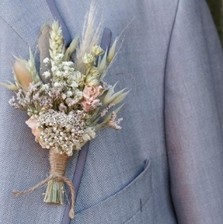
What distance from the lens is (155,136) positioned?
5.06ft

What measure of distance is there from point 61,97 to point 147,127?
1.04 ft

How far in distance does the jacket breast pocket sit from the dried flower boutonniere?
8 cm

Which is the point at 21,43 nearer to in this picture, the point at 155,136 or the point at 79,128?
the point at 79,128

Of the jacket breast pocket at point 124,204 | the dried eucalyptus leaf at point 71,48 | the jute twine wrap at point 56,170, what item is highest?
the dried eucalyptus leaf at point 71,48

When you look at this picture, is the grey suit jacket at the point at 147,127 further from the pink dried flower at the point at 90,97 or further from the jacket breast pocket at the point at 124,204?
the pink dried flower at the point at 90,97

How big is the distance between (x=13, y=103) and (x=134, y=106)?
0.30 m

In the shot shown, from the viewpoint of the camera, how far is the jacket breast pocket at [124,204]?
1380 millimetres

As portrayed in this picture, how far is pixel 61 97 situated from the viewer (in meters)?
1.25

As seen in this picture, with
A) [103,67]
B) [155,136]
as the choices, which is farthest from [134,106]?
[103,67]

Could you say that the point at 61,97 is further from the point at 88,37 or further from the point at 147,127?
the point at 147,127

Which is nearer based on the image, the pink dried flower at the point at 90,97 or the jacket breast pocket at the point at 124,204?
the pink dried flower at the point at 90,97

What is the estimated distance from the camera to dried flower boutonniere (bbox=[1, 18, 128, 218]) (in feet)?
4.09

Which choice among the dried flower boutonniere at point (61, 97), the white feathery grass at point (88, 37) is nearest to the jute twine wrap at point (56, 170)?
the dried flower boutonniere at point (61, 97)

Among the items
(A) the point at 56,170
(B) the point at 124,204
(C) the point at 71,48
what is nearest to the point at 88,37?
(C) the point at 71,48
